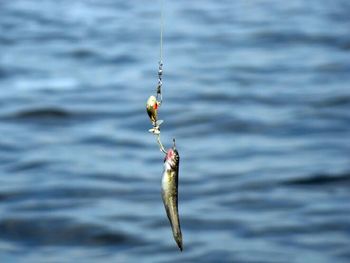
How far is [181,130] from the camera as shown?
13844 mm

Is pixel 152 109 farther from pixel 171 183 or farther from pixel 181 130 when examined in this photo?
pixel 181 130

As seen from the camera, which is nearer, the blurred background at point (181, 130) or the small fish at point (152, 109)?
the small fish at point (152, 109)

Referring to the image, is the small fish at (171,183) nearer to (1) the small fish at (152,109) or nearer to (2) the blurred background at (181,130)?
(1) the small fish at (152,109)

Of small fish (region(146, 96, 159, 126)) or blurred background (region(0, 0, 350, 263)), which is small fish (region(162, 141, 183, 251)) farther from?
blurred background (region(0, 0, 350, 263))

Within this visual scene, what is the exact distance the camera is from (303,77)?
1614 centimetres

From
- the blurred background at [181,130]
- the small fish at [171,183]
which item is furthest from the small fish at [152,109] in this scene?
the blurred background at [181,130]

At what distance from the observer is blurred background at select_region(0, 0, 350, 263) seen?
35.0 feet

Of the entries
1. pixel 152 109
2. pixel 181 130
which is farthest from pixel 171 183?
pixel 181 130

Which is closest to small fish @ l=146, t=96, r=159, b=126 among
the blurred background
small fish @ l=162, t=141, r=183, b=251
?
small fish @ l=162, t=141, r=183, b=251

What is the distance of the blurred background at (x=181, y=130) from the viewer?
10680mm

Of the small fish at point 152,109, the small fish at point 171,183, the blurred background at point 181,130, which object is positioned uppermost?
the small fish at point 152,109

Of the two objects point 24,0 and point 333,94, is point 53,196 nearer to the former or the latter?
point 333,94

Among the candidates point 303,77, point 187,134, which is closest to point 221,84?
point 303,77

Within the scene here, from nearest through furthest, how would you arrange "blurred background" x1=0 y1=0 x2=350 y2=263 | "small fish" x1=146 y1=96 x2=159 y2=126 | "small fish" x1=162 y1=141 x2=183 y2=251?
"small fish" x1=162 y1=141 x2=183 y2=251 < "small fish" x1=146 y1=96 x2=159 y2=126 < "blurred background" x1=0 y1=0 x2=350 y2=263
